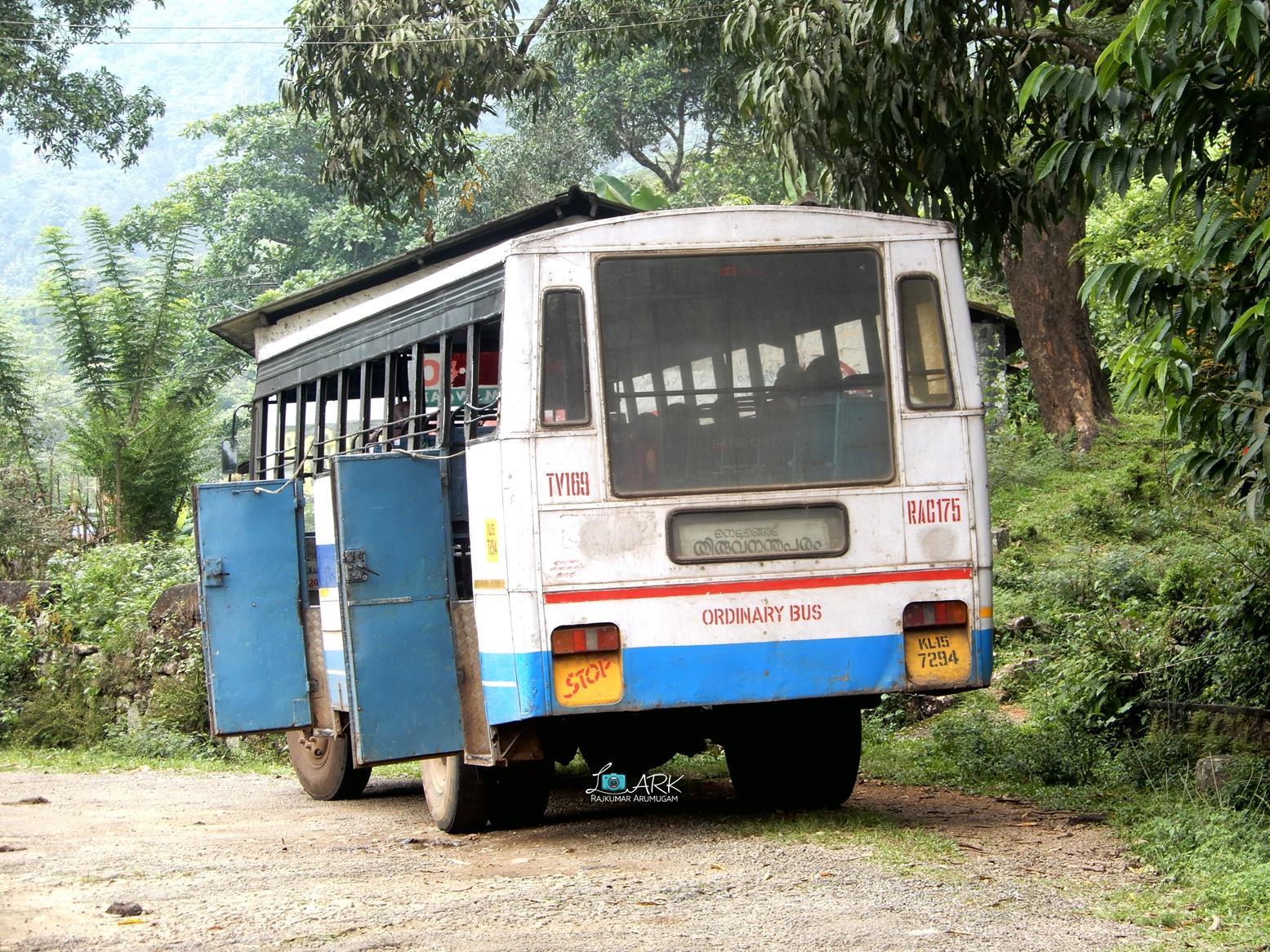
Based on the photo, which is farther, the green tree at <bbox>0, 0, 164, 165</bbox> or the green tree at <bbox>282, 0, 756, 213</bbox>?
the green tree at <bbox>0, 0, 164, 165</bbox>

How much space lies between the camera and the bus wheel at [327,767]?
10258 mm

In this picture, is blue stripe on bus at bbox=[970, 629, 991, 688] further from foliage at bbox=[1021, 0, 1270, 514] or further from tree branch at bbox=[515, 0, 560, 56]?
tree branch at bbox=[515, 0, 560, 56]

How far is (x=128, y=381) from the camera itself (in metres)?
24.1

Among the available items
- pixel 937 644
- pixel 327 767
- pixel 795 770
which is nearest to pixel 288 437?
pixel 327 767

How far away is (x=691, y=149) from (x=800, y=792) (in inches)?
1420

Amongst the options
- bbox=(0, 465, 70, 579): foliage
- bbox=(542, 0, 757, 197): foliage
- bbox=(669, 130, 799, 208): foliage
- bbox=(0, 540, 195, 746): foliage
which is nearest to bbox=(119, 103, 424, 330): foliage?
bbox=(542, 0, 757, 197): foliage

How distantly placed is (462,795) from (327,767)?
297 centimetres

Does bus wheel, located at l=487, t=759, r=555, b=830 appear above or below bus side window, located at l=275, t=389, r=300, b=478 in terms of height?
below

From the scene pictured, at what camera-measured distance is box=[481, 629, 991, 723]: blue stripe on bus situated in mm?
6902

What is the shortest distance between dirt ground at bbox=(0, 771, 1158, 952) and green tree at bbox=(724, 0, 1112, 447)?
12.1ft

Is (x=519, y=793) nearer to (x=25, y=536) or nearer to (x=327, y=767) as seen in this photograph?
(x=327, y=767)

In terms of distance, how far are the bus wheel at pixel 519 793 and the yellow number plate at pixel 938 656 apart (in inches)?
73.6

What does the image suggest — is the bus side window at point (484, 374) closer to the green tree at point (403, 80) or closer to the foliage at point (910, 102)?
the foliage at point (910, 102)

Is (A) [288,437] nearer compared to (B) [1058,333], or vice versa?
(A) [288,437]
